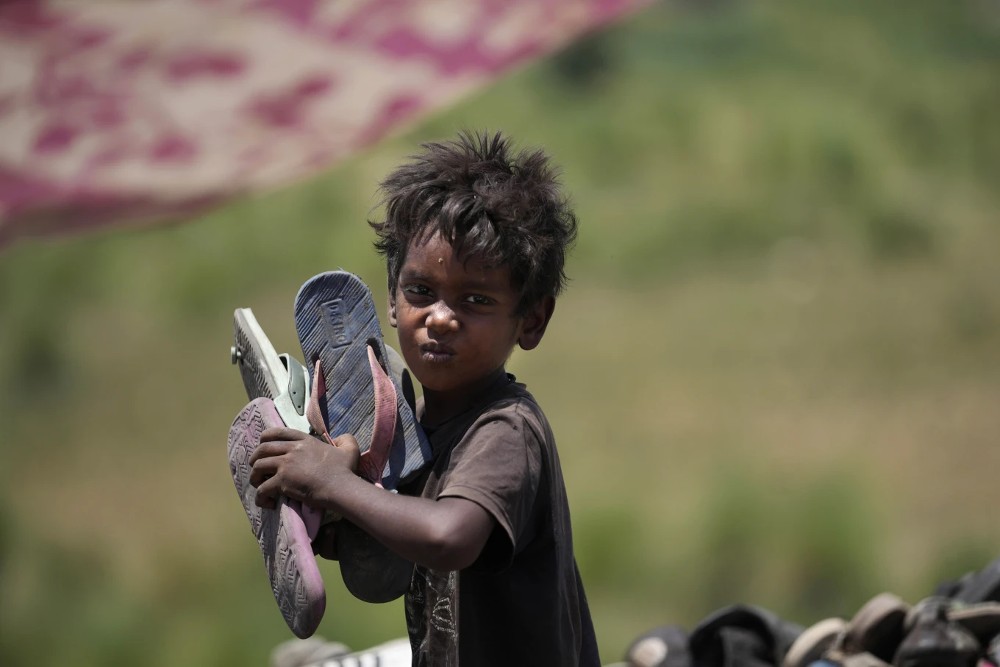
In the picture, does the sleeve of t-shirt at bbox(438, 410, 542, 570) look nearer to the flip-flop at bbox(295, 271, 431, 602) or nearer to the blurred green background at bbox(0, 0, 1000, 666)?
the flip-flop at bbox(295, 271, 431, 602)

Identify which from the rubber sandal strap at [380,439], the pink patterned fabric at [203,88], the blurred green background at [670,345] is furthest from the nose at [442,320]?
the pink patterned fabric at [203,88]

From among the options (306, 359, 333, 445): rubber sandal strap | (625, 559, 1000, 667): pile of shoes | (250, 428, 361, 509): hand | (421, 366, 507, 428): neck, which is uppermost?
(306, 359, 333, 445): rubber sandal strap

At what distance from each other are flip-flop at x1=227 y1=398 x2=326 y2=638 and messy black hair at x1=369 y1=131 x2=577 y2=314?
27cm

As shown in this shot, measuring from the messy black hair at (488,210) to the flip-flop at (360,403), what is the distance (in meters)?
0.09

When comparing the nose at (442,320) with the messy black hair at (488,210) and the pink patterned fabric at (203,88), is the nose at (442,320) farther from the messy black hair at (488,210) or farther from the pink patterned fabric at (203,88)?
the pink patterned fabric at (203,88)

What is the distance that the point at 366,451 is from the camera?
66.4 inches

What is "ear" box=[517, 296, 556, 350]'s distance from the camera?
1802 millimetres

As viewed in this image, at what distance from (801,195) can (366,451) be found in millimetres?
3447

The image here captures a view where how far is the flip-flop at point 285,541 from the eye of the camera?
1.59 meters

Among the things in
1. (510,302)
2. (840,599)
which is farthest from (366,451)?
Result: (840,599)

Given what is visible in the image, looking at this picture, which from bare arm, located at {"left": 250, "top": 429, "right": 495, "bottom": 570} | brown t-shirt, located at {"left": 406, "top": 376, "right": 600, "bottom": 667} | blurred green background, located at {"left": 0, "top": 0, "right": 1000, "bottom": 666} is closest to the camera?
bare arm, located at {"left": 250, "top": 429, "right": 495, "bottom": 570}

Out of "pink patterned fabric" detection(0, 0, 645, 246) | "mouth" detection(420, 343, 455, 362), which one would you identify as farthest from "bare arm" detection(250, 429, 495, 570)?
"pink patterned fabric" detection(0, 0, 645, 246)

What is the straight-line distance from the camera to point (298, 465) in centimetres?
162

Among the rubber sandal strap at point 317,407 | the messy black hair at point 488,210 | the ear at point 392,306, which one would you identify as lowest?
the rubber sandal strap at point 317,407
